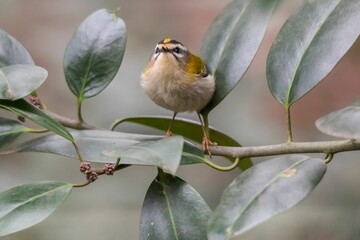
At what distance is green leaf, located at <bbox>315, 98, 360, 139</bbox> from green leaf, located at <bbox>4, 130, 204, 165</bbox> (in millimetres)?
210

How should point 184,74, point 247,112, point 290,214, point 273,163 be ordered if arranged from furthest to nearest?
1. point 247,112
2. point 290,214
3. point 184,74
4. point 273,163

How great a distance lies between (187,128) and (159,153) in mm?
558

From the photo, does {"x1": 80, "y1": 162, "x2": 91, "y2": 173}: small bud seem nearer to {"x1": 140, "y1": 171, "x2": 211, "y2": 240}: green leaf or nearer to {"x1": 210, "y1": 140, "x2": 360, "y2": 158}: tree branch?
{"x1": 140, "y1": 171, "x2": 211, "y2": 240}: green leaf

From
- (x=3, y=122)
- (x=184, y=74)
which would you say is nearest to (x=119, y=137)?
(x=3, y=122)

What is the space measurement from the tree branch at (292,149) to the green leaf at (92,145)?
0.19 ft

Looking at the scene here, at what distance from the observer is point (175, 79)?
5.07 feet

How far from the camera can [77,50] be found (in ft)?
4.04

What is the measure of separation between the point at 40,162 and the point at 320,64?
4.35 ft

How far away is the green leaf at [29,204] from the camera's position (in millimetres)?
936

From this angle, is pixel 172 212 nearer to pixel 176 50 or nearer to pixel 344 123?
pixel 344 123

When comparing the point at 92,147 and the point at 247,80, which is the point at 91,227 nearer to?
the point at 247,80

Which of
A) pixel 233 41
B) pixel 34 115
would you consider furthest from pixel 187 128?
pixel 34 115

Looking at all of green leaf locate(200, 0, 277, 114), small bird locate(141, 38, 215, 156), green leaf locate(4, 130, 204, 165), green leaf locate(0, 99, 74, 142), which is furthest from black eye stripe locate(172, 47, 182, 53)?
green leaf locate(0, 99, 74, 142)

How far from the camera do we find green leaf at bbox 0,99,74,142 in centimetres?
99
